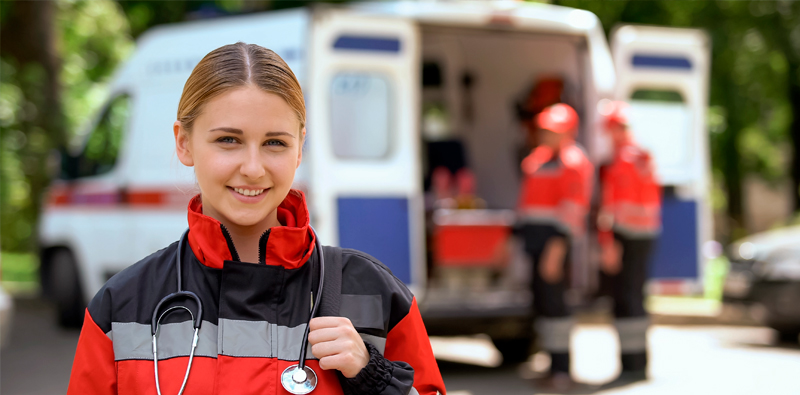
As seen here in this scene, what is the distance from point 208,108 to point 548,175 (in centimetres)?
493

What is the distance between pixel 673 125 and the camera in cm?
757

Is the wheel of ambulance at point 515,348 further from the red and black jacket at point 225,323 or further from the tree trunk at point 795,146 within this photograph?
the tree trunk at point 795,146

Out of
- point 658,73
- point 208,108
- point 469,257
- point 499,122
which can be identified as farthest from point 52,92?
point 208,108

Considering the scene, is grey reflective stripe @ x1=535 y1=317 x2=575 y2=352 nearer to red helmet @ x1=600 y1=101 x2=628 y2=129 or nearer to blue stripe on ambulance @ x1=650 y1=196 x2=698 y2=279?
blue stripe on ambulance @ x1=650 y1=196 x2=698 y2=279

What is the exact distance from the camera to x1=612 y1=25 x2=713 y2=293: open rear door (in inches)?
288

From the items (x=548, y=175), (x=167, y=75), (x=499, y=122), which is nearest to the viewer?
(x=548, y=175)

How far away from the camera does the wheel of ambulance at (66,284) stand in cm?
879

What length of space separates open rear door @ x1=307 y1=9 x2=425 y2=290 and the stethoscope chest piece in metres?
4.25

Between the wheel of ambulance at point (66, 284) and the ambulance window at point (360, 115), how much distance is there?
3.65 meters

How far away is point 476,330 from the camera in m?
6.79

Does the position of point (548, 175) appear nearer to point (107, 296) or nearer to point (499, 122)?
point (499, 122)

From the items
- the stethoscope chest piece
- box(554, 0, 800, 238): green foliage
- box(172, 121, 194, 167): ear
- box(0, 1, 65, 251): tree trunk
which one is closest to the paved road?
box(172, 121, 194, 167): ear

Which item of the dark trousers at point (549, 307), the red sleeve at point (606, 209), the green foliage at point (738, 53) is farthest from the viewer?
the green foliage at point (738, 53)

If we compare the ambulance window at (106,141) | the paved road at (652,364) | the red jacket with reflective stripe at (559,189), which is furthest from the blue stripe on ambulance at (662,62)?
the ambulance window at (106,141)
